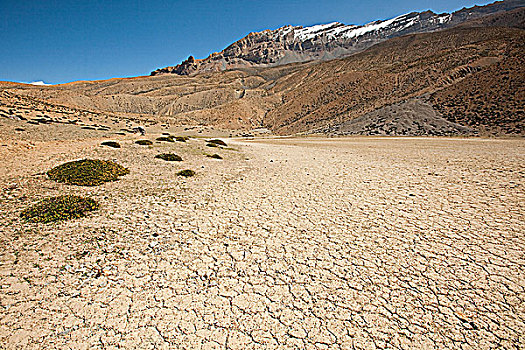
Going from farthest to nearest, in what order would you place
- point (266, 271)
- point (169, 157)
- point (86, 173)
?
point (169, 157) < point (86, 173) < point (266, 271)

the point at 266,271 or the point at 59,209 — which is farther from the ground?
the point at 59,209

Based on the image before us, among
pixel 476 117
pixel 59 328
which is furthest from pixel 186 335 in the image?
pixel 476 117

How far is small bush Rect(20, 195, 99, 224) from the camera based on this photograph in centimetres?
641

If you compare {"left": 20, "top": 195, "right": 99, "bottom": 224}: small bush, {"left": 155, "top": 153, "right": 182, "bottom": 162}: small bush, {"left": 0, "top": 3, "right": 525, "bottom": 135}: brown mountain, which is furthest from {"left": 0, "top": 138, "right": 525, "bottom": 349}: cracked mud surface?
{"left": 0, "top": 3, "right": 525, "bottom": 135}: brown mountain

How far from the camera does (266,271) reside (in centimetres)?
500

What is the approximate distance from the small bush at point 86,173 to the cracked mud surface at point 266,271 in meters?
0.66

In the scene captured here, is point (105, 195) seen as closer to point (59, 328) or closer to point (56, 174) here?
point (56, 174)

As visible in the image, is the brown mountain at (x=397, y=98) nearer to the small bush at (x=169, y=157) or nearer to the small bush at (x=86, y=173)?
the small bush at (x=169, y=157)

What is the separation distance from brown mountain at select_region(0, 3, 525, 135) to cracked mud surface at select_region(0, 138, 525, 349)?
39524 millimetres

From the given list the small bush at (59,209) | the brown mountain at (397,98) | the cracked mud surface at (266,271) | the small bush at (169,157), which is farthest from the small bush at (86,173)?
the brown mountain at (397,98)

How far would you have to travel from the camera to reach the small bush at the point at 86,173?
9.49m

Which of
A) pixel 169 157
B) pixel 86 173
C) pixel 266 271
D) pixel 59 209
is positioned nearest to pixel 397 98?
pixel 169 157

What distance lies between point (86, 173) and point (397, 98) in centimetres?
6194

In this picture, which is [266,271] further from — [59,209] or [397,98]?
[397,98]
